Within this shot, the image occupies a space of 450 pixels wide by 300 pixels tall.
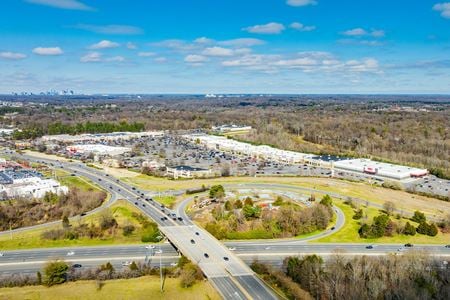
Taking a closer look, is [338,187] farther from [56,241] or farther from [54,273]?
[54,273]

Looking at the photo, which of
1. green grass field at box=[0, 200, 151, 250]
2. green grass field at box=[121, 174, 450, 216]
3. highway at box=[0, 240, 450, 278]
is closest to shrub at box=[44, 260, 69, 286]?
highway at box=[0, 240, 450, 278]

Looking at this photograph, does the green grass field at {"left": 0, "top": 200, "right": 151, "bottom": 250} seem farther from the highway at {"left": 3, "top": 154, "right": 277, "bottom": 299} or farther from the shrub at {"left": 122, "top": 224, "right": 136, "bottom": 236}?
the highway at {"left": 3, "top": 154, "right": 277, "bottom": 299}

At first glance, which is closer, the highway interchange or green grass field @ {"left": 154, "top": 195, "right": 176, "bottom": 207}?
the highway interchange

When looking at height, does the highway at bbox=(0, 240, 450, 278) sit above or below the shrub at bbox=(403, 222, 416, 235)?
below

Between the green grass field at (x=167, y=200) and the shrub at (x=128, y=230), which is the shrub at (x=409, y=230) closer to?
the green grass field at (x=167, y=200)

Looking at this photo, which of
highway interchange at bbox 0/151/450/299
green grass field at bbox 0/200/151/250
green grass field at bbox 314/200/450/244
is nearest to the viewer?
highway interchange at bbox 0/151/450/299

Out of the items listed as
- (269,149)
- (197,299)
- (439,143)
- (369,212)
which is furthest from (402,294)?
(439,143)
